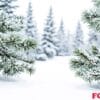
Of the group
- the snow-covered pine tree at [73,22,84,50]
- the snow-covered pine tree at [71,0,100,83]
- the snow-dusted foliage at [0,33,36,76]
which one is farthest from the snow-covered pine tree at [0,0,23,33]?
the snow-covered pine tree at [73,22,84,50]

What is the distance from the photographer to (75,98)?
40.6ft

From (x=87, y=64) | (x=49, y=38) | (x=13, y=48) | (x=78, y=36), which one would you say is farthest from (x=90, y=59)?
(x=78, y=36)

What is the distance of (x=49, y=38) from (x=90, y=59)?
31853mm

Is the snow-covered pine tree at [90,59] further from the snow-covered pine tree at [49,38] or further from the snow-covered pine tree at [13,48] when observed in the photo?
the snow-covered pine tree at [49,38]

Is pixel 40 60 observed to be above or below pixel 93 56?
below

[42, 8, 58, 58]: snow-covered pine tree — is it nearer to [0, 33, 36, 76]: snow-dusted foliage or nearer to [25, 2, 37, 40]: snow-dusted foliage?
[25, 2, 37, 40]: snow-dusted foliage

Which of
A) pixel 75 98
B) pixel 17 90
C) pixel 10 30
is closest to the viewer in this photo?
pixel 75 98

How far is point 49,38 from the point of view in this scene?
4669 cm

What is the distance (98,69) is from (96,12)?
249 cm

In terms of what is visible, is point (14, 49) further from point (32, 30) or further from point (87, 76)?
point (32, 30)

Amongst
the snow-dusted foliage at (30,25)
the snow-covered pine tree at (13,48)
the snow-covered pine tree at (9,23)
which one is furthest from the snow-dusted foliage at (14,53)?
the snow-dusted foliage at (30,25)

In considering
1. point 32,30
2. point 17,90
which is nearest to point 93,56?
point 17,90

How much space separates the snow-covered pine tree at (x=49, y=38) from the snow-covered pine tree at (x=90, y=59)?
→ 101 feet

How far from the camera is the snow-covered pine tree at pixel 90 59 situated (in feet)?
48.7
